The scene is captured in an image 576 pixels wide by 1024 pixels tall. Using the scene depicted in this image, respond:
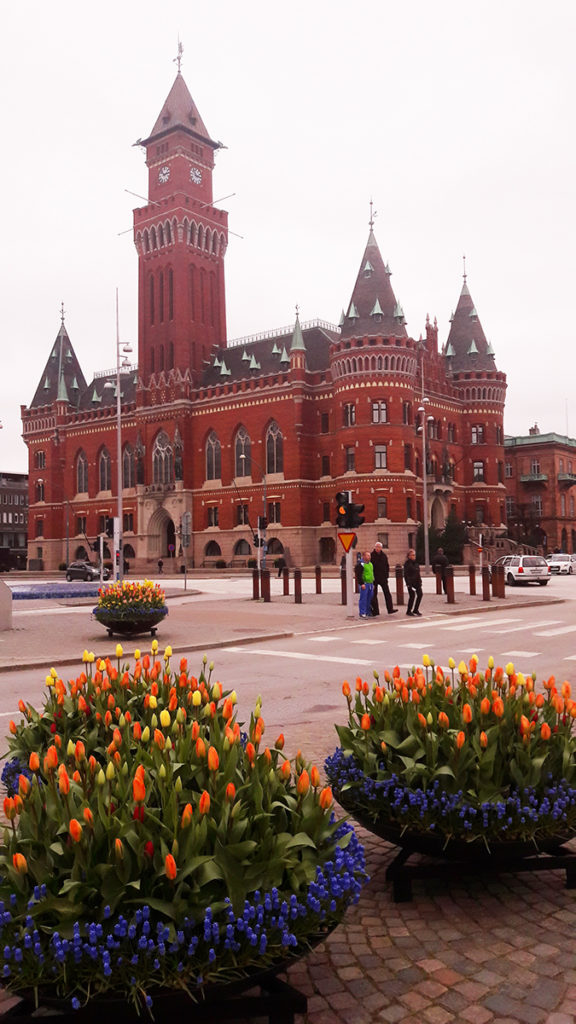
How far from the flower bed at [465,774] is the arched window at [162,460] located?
226 feet

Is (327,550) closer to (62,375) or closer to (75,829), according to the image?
(62,375)

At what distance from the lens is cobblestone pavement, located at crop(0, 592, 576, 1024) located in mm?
2965

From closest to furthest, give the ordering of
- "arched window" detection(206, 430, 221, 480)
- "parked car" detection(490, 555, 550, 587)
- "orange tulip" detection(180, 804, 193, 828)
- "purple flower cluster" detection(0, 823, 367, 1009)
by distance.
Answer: "purple flower cluster" detection(0, 823, 367, 1009), "orange tulip" detection(180, 804, 193, 828), "parked car" detection(490, 555, 550, 587), "arched window" detection(206, 430, 221, 480)

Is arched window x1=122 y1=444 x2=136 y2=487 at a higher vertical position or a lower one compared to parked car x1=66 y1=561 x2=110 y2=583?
higher

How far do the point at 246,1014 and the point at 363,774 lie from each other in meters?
1.38

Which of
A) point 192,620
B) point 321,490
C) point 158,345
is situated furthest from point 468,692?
point 158,345

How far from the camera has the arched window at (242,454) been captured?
67.6 meters

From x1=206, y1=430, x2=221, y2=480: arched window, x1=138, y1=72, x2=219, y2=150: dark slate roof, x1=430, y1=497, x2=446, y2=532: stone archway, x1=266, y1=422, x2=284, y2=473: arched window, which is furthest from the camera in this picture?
x1=138, y1=72, x2=219, y2=150: dark slate roof

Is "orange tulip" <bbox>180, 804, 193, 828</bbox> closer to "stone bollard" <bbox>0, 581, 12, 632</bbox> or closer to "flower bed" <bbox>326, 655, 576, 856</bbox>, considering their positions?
"flower bed" <bbox>326, 655, 576, 856</bbox>

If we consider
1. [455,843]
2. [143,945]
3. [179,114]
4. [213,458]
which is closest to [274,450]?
[213,458]

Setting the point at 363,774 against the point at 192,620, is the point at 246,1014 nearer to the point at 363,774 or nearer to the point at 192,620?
the point at 363,774

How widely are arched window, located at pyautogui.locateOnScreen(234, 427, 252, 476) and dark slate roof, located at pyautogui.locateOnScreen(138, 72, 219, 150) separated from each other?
28.0 metres

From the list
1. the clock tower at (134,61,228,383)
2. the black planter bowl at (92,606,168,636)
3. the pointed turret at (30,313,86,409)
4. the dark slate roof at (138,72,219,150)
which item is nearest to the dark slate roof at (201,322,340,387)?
the clock tower at (134,61,228,383)

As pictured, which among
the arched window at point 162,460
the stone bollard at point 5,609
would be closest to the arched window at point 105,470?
the arched window at point 162,460
